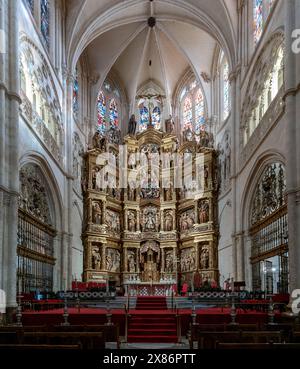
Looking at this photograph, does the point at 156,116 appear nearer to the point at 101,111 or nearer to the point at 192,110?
the point at 192,110

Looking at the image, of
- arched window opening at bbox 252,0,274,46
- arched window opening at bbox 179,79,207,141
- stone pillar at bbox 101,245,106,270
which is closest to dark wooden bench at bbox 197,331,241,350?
arched window opening at bbox 252,0,274,46

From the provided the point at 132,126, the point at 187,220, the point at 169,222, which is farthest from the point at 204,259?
the point at 132,126

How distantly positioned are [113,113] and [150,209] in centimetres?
867

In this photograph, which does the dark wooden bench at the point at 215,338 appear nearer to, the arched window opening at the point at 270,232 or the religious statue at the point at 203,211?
the arched window opening at the point at 270,232

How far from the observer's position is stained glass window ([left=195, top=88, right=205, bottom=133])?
38.5 m

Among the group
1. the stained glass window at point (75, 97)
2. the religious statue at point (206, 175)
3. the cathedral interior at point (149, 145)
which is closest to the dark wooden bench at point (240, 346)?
the cathedral interior at point (149, 145)

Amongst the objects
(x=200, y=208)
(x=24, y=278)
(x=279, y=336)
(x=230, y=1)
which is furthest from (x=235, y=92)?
(x=279, y=336)

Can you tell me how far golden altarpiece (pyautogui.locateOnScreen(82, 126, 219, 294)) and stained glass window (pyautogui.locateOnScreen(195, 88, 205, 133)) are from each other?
143cm

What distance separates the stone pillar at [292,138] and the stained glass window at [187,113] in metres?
21.4

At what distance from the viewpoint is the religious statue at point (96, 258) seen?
3369 cm

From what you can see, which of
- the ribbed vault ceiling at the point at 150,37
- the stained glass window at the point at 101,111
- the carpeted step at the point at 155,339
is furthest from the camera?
the stained glass window at the point at 101,111

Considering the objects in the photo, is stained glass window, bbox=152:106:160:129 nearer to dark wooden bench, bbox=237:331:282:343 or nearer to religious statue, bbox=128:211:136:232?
religious statue, bbox=128:211:136:232

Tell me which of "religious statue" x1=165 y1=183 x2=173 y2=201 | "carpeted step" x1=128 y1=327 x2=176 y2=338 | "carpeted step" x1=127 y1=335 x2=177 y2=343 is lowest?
"carpeted step" x1=127 y1=335 x2=177 y2=343
